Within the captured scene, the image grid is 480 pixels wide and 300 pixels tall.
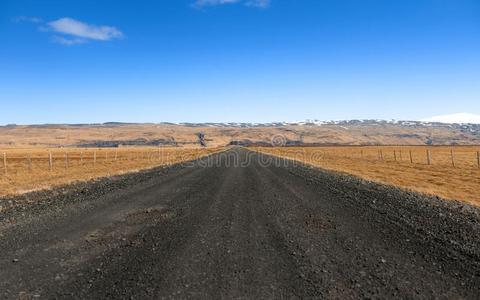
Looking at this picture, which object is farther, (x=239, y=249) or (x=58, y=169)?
(x=58, y=169)

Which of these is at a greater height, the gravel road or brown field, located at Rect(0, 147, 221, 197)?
the gravel road

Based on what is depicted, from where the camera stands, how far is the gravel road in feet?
19.9

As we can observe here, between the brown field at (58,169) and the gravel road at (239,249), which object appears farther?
the brown field at (58,169)

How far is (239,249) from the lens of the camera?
8.27 meters

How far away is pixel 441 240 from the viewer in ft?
30.0

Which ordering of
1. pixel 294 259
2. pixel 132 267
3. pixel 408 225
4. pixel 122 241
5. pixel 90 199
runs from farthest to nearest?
1. pixel 90 199
2. pixel 408 225
3. pixel 122 241
4. pixel 294 259
5. pixel 132 267

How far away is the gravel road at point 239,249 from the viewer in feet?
19.9

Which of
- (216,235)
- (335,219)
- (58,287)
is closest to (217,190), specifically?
(335,219)

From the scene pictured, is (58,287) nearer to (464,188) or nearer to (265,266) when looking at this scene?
(265,266)

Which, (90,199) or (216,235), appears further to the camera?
(90,199)

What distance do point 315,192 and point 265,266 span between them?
1149 centimetres

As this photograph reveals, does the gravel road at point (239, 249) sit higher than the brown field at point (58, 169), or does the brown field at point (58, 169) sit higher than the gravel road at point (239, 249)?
the gravel road at point (239, 249)

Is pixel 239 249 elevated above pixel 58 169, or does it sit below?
above

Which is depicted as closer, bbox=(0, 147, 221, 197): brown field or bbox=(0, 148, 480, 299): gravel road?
bbox=(0, 148, 480, 299): gravel road
